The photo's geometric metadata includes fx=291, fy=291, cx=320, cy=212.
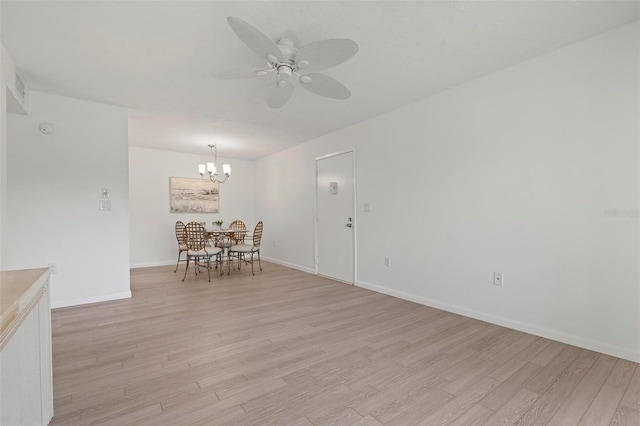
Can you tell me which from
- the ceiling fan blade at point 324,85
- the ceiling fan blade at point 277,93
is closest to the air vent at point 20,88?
the ceiling fan blade at point 277,93

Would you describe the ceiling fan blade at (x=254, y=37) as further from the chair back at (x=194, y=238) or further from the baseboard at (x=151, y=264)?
the baseboard at (x=151, y=264)

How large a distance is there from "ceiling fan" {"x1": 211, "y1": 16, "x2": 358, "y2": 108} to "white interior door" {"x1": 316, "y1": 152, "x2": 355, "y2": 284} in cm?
226

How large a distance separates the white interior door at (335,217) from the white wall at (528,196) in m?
0.62

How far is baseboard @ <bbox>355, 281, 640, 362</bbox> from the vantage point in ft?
7.36

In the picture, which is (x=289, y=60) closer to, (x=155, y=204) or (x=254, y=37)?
(x=254, y=37)

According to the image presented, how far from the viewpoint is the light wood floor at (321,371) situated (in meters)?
1.62

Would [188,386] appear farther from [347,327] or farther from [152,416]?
[347,327]

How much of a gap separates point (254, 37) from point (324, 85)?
→ 802mm

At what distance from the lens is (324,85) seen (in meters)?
2.49

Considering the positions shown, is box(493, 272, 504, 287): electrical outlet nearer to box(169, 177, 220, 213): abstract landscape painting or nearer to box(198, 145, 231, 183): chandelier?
box(198, 145, 231, 183): chandelier

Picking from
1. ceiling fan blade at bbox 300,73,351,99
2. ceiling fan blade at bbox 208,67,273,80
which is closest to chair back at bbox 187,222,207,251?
ceiling fan blade at bbox 208,67,273,80

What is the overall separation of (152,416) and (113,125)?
360 cm

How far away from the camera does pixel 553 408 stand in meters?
1.67

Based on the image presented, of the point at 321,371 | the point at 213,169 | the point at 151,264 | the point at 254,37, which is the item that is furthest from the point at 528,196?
the point at 151,264
